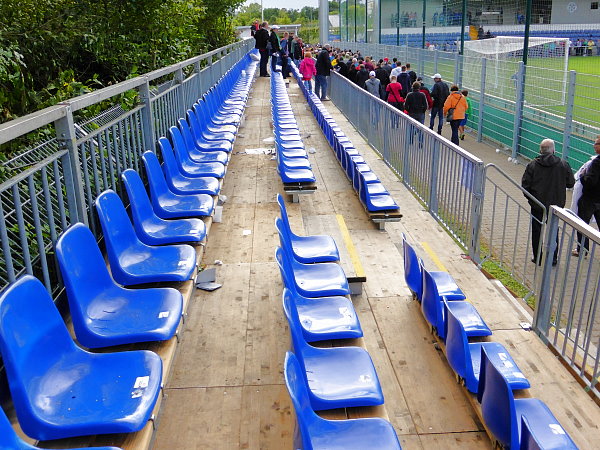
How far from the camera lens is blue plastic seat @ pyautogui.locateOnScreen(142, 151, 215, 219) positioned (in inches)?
189

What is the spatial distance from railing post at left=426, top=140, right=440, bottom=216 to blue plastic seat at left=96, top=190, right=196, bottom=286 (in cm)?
390

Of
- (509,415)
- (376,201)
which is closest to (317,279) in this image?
(509,415)

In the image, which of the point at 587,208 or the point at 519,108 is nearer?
the point at 587,208

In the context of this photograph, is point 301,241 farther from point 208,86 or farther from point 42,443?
point 208,86

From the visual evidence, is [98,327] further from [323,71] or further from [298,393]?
[323,71]

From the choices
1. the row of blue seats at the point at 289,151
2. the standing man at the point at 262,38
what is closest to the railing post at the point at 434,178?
the row of blue seats at the point at 289,151

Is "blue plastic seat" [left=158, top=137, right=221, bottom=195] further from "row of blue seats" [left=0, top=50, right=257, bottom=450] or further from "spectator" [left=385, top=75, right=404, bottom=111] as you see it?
"spectator" [left=385, top=75, right=404, bottom=111]

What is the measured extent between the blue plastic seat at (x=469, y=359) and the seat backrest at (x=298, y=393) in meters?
1.31

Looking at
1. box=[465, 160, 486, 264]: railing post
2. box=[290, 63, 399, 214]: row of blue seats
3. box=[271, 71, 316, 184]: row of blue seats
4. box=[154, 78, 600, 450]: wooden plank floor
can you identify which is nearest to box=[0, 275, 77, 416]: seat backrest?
box=[154, 78, 600, 450]: wooden plank floor

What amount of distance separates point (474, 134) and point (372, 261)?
12.4 metres

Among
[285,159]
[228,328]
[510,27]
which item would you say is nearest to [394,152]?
[285,159]

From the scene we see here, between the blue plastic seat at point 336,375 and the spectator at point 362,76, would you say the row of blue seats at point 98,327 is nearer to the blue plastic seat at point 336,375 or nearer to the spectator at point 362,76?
the blue plastic seat at point 336,375

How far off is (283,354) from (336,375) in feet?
2.81

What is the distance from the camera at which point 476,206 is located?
5.81 m
